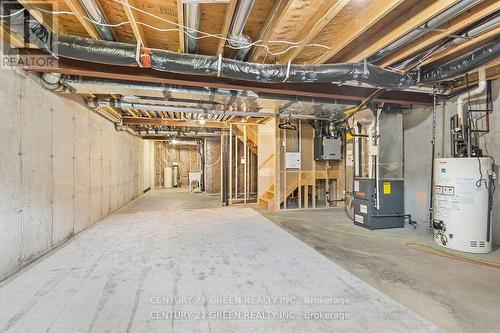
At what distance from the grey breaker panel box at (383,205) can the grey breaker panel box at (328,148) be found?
5.16 ft

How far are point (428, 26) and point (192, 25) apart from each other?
6.37 feet

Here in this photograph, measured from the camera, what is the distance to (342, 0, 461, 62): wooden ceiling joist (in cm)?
175

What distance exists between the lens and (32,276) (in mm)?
2238

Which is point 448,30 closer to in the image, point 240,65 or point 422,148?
point 240,65

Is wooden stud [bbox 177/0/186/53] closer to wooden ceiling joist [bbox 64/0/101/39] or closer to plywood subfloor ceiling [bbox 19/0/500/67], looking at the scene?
plywood subfloor ceiling [bbox 19/0/500/67]

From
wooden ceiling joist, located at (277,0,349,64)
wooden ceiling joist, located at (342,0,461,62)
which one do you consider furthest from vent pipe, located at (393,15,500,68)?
wooden ceiling joist, located at (277,0,349,64)

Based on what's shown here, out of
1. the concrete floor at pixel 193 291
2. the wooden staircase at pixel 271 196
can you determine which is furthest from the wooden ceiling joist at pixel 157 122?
the concrete floor at pixel 193 291

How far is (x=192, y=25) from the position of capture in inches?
78.5

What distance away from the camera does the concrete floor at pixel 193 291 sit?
1588mm

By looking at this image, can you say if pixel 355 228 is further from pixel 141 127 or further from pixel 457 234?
pixel 141 127

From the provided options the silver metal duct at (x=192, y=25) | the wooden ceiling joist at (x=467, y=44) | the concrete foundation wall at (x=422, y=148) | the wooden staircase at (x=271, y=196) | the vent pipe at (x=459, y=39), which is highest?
the silver metal duct at (x=192, y=25)

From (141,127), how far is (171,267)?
603 centimetres

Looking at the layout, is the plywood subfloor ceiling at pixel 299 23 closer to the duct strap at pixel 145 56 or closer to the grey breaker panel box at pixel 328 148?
the duct strap at pixel 145 56

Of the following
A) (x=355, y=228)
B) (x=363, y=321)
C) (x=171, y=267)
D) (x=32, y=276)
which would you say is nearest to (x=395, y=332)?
(x=363, y=321)
